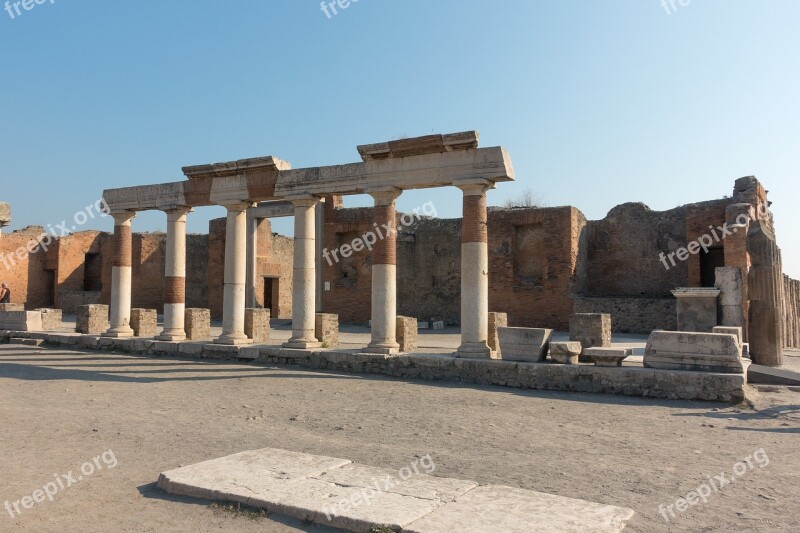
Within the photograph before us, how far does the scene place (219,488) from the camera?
4.36 meters

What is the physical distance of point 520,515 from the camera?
3.82 meters

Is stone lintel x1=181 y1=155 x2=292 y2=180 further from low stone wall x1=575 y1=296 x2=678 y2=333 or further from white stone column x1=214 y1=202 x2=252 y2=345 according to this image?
low stone wall x1=575 y1=296 x2=678 y2=333

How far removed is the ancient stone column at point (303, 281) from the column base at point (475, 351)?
353 cm

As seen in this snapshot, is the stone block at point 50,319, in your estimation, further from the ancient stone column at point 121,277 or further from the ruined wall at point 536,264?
the ruined wall at point 536,264

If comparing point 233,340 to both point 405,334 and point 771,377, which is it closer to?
point 405,334

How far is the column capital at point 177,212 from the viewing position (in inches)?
562

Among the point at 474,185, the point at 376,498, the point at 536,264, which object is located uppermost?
the point at 474,185

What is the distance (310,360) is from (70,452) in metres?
6.49

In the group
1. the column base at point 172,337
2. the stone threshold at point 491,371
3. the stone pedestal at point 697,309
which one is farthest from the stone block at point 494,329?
the column base at point 172,337

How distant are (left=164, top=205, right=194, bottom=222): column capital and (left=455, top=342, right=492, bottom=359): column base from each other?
7.76 m

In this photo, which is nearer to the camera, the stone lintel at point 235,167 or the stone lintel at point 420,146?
the stone lintel at point 420,146

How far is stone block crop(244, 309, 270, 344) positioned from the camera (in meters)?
15.2

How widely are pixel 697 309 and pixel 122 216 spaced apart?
1461 centimetres

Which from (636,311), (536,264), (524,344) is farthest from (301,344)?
→ (636,311)
